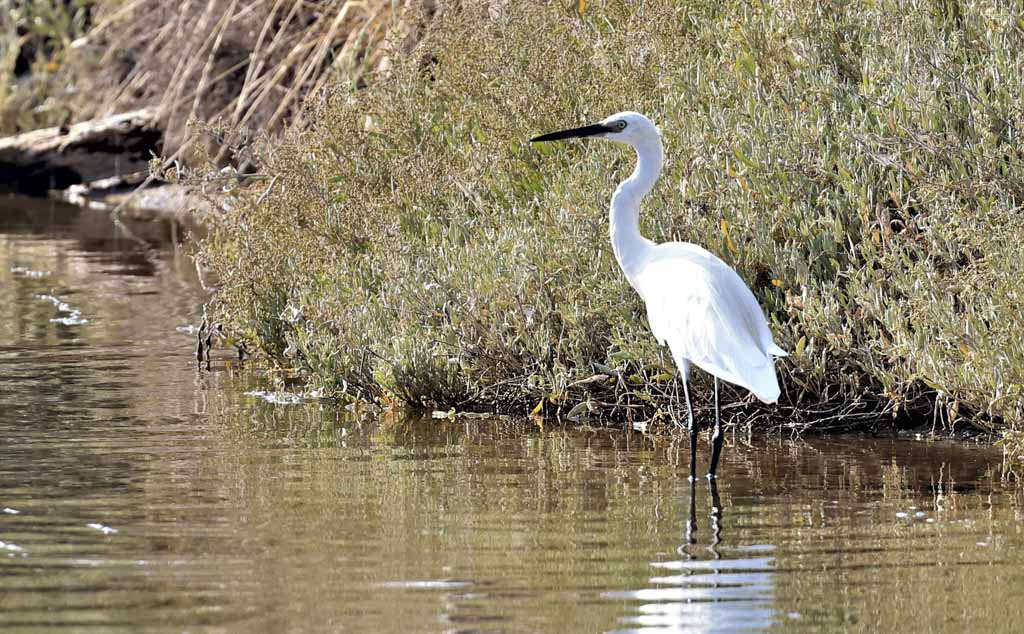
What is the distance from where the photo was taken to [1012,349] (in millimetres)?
6680

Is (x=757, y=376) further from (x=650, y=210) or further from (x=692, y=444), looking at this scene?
(x=650, y=210)

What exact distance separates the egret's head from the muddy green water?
150 centimetres

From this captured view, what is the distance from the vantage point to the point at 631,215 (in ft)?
25.0

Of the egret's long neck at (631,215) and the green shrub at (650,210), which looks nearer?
the green shrub at (650,210)

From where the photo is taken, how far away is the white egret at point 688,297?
7.00 meters

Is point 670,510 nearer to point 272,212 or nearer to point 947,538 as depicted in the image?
point 947,538

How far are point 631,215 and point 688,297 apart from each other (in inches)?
24.2

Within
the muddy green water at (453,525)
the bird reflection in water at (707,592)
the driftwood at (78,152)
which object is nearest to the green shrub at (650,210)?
the muddy green water at (453,525)

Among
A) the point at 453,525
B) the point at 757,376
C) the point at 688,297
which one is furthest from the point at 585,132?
the point at 453,525

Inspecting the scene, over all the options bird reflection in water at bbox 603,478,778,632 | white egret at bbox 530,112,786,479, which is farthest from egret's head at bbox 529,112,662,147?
bird reflection in water at bbox 603,478,778,632

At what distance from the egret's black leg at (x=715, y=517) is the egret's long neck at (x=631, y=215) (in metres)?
1.16

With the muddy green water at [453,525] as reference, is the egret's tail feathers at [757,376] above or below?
above

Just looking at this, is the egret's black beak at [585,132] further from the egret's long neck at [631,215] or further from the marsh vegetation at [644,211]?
the marsh vegetation at [644,211]

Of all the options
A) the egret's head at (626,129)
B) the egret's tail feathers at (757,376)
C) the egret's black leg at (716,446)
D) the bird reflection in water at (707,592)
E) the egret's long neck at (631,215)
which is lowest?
the bird reflection in water at (707,592)
